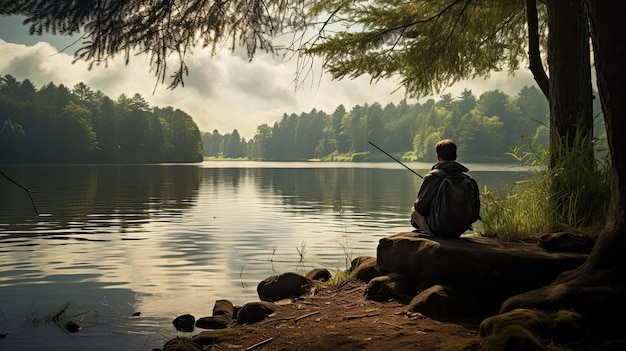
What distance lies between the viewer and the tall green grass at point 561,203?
6.87 metres

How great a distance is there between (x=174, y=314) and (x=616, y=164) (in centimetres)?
685

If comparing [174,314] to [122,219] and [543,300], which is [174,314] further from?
[122,219]

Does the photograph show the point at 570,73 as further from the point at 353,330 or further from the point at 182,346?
the point at 182,346

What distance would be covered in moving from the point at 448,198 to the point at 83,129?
93.7 meters

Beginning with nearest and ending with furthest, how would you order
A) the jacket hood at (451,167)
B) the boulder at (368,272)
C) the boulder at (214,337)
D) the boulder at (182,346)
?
1. the boulder at (182,346)
2. the boulder at (214,337)
3. the jacket hood at (451,167)
4. the boulder at (368,272)

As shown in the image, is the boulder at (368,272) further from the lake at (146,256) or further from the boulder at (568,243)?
the boulder at (568,243)

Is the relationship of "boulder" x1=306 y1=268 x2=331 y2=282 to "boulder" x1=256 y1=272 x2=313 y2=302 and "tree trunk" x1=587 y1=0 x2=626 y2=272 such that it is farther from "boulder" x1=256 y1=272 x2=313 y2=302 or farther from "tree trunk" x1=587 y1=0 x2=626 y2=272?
"tree trunk" x1=587 y1=0 x2=626 y2=272

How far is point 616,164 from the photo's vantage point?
4.28 meters

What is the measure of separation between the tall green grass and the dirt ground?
8.01 feet

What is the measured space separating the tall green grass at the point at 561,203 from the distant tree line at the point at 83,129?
87101 mm

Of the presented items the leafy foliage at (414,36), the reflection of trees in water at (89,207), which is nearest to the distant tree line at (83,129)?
the reflection of trees in water at (89,207)

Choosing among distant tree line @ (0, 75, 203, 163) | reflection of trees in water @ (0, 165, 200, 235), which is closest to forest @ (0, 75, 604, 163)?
distant tree line @ (0, 75, 203, 163)

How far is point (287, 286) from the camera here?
8.34m

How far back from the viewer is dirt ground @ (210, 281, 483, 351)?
14.8 feet
